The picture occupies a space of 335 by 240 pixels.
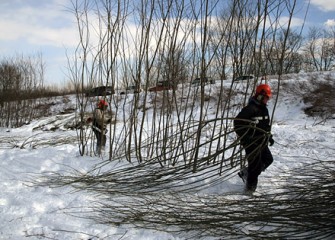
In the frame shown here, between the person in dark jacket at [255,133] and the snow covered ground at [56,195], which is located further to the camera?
the person in dark jacket at [255,133]

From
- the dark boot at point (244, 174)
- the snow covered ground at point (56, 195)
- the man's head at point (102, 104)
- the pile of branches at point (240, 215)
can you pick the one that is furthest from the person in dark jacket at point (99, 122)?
the dark boot at point (244, 174)

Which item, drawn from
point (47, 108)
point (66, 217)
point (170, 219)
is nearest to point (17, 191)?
point (66, 217)

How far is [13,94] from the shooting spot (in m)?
18.3

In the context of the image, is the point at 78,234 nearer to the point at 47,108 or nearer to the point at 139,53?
the point at 139,53

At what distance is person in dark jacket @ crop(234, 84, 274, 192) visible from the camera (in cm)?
399

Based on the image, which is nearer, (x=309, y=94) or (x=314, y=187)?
(x=314, y=187)

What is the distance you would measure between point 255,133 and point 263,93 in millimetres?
538

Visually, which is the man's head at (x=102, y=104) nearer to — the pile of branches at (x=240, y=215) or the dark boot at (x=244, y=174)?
the pile of branches at (x=240, y=215)

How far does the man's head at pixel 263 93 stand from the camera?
13.2ft

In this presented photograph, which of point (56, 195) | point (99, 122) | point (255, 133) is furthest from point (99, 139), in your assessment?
point (255, 133)

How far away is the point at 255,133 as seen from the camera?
414 centimetres

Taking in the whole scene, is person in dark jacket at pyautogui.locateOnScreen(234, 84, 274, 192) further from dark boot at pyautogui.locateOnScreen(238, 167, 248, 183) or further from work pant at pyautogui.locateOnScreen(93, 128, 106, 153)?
work pant at pyautogui.locateOnScreen(93, 128, 106, 153)

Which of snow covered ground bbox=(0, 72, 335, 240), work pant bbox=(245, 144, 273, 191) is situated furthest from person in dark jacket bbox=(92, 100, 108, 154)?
work pant bbox=(245, 144, 273, 191)

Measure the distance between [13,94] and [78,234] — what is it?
17761mm
